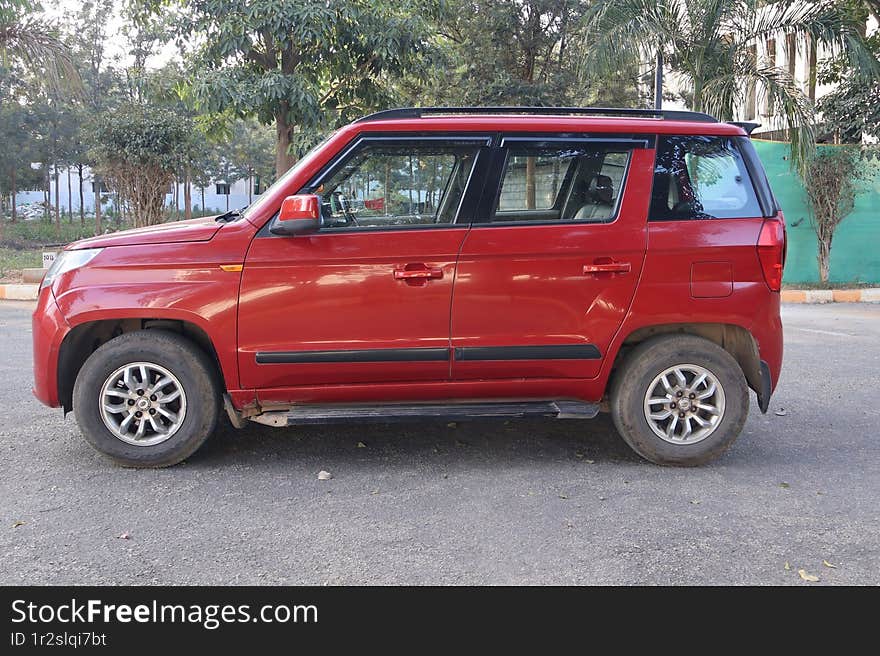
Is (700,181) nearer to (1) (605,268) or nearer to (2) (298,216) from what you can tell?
(1) (605,268)

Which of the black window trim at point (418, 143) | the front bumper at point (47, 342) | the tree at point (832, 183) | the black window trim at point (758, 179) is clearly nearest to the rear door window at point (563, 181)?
the black window trim at point (418, 143)

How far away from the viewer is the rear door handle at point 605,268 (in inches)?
181

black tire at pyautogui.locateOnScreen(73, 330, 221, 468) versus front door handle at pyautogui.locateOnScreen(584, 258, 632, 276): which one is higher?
front door handle at pyautogui.locateOnScreen(584, 258, 632, 276)

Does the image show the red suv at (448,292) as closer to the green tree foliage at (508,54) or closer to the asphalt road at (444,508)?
the asphalt road at (444,508)

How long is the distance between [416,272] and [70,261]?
6.15ft

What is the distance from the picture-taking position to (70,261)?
4.57 m

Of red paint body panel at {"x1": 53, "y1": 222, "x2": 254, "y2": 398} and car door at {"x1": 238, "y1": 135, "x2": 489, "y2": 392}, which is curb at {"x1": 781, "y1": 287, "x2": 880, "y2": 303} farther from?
red paint body panel at {"x1": 53, "y1": 222, "x2": 254, "y2": 398}

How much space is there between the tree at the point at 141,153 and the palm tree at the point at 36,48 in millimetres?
1226

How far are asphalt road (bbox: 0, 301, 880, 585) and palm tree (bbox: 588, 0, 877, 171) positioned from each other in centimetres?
934

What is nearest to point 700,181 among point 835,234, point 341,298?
point 341,298

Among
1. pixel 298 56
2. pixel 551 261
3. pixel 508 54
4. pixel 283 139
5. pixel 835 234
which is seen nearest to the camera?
pixel 551 261

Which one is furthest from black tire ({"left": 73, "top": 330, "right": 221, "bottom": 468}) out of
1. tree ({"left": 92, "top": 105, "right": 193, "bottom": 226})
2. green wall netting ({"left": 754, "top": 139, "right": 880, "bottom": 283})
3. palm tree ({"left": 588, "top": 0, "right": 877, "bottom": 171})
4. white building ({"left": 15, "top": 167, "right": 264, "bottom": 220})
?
white building ({"left": 15, "top": 167, "right": 264, "bottom": 220})

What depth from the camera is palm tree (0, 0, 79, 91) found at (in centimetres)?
1500

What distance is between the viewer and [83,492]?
431cm
